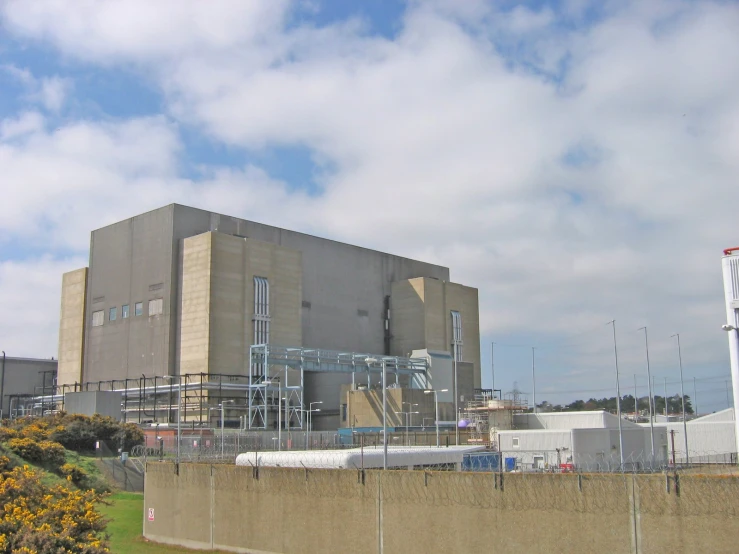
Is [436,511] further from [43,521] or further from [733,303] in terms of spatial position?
[733,303]

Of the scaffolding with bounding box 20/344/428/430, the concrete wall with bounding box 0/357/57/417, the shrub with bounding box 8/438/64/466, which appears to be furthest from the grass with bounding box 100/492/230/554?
the concrete wall with bounding box 0/357/57/417

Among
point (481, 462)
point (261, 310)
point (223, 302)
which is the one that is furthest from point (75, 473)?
point (261, 310)

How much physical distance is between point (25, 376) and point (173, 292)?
34607 millimetres

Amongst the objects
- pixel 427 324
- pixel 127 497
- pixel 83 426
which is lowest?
pixel 127 497

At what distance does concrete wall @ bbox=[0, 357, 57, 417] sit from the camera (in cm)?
10862

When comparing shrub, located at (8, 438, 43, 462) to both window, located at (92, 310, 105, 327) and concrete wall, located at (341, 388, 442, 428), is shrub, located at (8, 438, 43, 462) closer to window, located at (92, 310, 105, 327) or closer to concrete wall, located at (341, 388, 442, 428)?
concrete wall, located at (341, 388, 442, 428)

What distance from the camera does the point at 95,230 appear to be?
104312 mm

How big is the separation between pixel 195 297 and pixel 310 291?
20991 mm

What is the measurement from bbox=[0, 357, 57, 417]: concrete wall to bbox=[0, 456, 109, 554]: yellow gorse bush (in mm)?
89761

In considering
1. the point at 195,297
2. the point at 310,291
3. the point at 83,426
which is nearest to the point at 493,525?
the point at 83,426

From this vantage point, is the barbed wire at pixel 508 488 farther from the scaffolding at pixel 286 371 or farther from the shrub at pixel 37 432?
the scaffolding at pixel 286 371

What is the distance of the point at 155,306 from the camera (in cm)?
9206

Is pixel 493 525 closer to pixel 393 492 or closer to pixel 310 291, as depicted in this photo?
pixel 393 492

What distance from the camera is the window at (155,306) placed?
Answer: 91.4 metres
